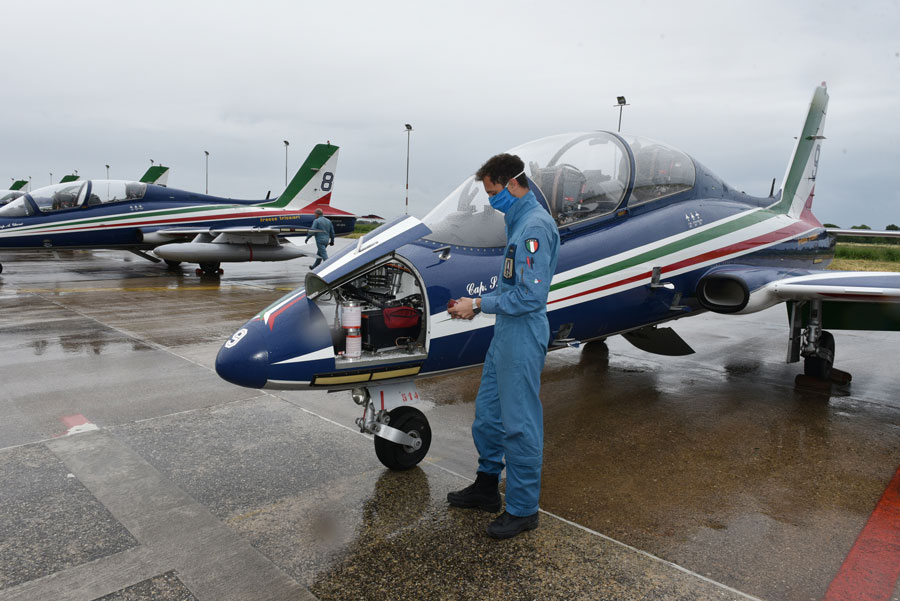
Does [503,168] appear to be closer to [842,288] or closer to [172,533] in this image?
[172,533]

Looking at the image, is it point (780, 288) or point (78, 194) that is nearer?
point (780, 288)

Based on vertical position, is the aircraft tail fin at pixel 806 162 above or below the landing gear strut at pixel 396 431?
above

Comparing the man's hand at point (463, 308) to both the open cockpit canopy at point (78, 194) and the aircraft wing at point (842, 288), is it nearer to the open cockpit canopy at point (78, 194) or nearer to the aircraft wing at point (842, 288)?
the aircraft wing at point (842, 288)

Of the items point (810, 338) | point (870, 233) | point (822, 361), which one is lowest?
point (822, 361)

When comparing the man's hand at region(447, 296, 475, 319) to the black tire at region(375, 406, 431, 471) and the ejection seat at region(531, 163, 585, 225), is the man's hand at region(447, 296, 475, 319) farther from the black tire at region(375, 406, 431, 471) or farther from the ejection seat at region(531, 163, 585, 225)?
the ejection seat at region(531, 163, 585, 225)

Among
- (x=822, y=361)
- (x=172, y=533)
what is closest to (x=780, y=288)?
(x=822, y=361)

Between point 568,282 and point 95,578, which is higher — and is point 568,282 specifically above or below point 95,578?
above

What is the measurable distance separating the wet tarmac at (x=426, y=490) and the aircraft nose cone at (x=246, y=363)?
0.81 m

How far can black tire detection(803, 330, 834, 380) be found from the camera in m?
6.55

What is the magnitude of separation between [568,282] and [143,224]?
15.0m

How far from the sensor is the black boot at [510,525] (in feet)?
10.4

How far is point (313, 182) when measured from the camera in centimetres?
1973

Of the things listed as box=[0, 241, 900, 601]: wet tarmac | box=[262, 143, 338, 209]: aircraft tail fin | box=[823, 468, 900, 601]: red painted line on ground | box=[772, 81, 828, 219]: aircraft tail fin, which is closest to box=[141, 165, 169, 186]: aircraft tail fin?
box=[262, 143, 338, 209]: aircraft tail fin

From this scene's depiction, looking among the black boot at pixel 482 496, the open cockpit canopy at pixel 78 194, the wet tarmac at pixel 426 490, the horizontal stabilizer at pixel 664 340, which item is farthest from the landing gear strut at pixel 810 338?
the open cockpit canopy at pixel 78 194
